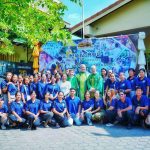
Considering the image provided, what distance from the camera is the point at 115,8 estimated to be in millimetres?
18281

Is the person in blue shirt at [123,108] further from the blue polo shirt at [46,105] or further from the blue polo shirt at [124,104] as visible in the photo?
the blue polo shirt at [46,105]

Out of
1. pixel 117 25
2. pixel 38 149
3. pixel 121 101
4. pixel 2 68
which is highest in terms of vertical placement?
pixel 117 25

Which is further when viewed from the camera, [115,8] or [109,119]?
[115,8]

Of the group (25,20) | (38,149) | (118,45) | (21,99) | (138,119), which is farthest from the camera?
(118,45)

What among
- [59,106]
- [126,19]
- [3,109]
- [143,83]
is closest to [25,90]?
[3,109]

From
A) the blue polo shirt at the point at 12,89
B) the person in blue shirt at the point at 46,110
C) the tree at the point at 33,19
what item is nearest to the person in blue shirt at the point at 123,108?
the person in blue shirt at the point at 46,110

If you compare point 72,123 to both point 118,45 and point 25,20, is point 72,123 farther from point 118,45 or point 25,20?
point 25,20

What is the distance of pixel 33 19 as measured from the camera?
7883 millimetres

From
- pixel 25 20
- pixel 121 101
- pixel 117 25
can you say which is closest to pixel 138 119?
pixel 121 101

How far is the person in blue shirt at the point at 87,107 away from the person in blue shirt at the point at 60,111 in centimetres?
69

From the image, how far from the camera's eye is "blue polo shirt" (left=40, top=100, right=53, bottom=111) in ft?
39.8

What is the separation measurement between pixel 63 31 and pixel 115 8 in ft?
33.9

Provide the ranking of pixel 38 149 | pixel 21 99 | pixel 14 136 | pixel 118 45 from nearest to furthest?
pixel 38 149 → pixel 14 136 → pixel 21 99 → pixel 118 45

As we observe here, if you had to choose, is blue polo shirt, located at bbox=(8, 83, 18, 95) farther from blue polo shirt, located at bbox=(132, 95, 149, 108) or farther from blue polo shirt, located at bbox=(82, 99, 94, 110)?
blue polo shirt, located at bbox=(132, 95, 149, 108)
